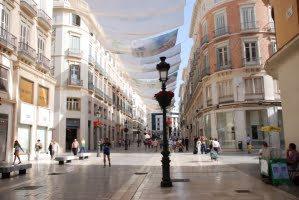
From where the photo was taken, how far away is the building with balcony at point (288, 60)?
40.8 ft

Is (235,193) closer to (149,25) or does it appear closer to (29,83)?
(149,25)

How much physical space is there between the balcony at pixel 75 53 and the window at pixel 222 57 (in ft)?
52.8

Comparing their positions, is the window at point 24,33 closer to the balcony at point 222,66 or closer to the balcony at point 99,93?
the balcony at point 222,66

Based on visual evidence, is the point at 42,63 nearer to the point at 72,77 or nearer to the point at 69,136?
the point at 72,77

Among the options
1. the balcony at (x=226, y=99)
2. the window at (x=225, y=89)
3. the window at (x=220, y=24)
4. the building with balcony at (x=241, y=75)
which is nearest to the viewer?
the building with balcony at (x=241, y=75)

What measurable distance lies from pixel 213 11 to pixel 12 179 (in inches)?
1193

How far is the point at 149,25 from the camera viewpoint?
13688mm

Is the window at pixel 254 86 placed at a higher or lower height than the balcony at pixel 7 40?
lower

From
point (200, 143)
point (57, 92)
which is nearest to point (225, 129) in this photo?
point (200, 143)

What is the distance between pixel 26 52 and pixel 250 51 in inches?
882

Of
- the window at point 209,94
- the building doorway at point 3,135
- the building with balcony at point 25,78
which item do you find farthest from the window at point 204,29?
the building doorway at point 3,135

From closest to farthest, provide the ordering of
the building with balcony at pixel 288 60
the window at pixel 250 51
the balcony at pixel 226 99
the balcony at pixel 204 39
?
the building with balcony at pixel 288 60
the window at pixel 250 51
the balcony at pixel 226 99
the balcony at pixel 204 39

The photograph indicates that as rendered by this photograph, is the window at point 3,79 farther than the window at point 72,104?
No

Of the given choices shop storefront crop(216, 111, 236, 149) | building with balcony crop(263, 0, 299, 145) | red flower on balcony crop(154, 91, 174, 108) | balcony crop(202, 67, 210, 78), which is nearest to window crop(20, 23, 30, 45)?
red flower on balcony crop(154, 91, 174, 108)
